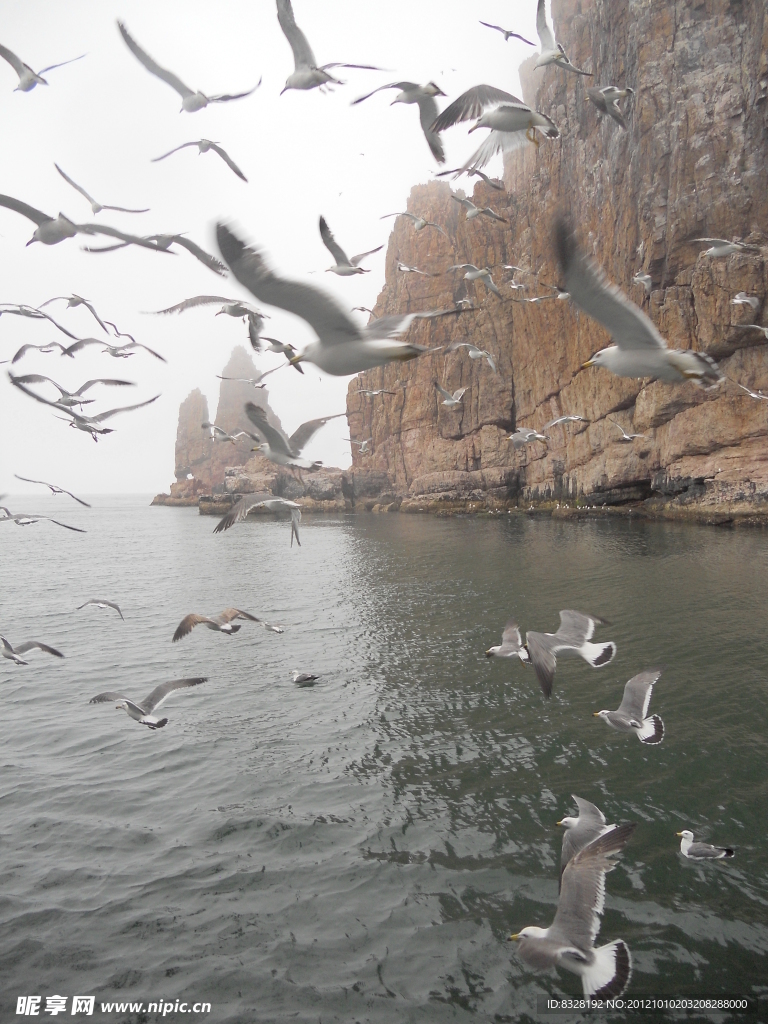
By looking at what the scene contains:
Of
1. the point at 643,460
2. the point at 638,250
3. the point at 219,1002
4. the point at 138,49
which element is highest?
the point at 638,250

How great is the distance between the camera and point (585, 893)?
4.41 meters

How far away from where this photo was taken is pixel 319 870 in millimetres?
6473

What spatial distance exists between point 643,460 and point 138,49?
41219mm

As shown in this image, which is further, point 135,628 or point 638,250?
point 638,250

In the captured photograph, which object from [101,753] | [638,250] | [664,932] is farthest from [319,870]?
[638,250]

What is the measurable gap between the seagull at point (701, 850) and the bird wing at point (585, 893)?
78.8 inches

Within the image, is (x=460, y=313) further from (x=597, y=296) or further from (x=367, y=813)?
(x=367, y=813)

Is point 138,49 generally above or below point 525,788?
above

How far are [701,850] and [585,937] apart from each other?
2530 mm

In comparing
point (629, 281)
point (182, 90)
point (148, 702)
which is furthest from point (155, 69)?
point (629, 281)

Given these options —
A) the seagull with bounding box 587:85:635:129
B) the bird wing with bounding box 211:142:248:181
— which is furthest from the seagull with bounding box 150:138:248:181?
the seagull with bounding box 587:85:635:129

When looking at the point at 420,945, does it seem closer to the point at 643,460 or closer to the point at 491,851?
the point at 491,851

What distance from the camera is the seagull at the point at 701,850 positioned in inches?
235

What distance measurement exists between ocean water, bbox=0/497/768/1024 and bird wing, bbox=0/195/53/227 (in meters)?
6.80
